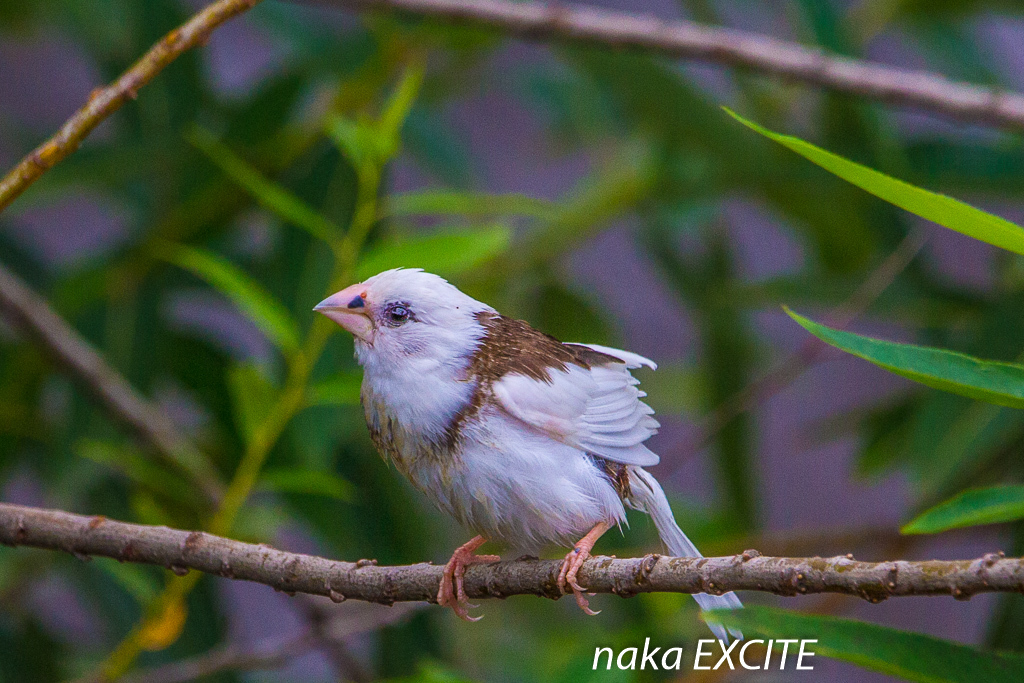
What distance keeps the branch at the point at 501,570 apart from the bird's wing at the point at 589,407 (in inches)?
2.9

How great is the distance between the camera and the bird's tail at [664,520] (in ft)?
1.97

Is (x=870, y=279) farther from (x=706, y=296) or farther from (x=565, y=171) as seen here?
(x=565, y=171)

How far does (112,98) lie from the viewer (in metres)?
0.57

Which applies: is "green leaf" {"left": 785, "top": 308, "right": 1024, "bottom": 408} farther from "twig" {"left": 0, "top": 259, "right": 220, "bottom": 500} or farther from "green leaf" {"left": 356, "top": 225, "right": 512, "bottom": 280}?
"twig" {"left": 0, "top": 259, "right": 220, "bottom": 500}

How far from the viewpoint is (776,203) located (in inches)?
66.7

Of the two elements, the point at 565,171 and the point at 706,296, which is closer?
the point at 706,296

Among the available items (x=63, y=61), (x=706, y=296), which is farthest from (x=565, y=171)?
(x=706, y=296)

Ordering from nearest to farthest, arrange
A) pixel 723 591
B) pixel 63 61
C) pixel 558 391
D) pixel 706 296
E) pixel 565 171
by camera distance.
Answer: pixel 723 591 < pixel 558 391 < pixel 706 296 < pixel 63 61 < pixel 565 171

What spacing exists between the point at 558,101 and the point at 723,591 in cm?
192

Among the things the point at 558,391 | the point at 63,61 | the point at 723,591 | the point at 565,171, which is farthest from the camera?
the point at 565,171

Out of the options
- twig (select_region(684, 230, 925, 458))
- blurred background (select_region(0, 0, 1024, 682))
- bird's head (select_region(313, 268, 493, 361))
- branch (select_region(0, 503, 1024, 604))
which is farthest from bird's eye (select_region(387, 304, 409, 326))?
twig (select_region(684, 230, 925, 458))

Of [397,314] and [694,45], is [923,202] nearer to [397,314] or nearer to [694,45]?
[397,314]

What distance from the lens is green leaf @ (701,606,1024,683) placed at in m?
0.61

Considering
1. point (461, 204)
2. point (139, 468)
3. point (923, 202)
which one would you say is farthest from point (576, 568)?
point (139, 468)
